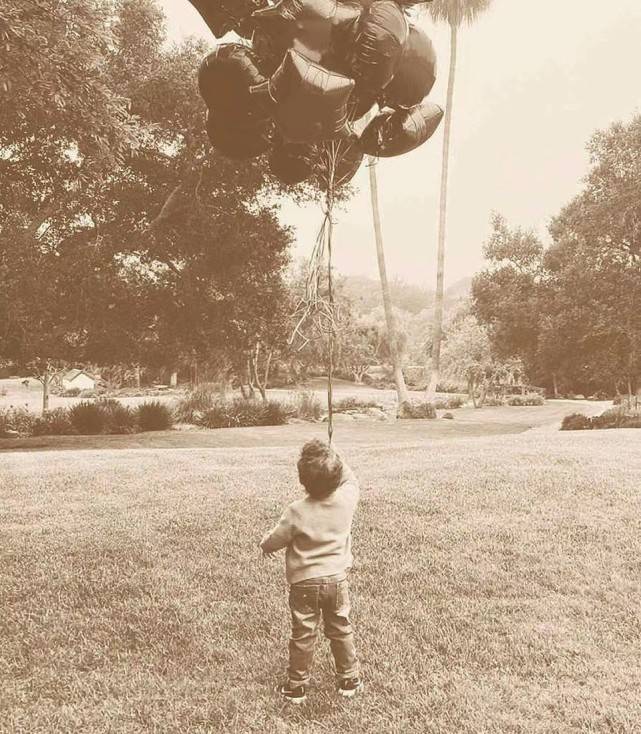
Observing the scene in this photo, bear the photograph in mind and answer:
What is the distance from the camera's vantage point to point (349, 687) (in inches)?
140

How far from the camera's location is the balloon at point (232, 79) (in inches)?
162

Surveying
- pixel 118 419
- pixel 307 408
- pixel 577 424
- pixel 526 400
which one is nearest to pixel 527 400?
pixel 526 400

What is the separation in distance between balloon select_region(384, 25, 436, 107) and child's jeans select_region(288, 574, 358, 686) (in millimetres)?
2838

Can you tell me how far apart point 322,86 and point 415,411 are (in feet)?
67.6

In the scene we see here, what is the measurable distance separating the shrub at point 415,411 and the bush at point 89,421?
10.3m

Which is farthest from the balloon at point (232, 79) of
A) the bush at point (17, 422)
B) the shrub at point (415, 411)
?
the shrub at point (415, 411)

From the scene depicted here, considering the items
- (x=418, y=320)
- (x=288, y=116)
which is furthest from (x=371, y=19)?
(x=418, y=320)

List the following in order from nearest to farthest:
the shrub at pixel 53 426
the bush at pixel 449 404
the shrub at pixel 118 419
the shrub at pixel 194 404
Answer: the shrub at pixel 53 426 → the shrub at pixel 118 419 → the shrub at pixel 194 404 → the bush at pixel 449 404

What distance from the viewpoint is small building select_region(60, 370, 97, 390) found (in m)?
44.0

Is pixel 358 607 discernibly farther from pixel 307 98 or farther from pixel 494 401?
pixel 494 401

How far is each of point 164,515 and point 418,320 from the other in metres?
84.4

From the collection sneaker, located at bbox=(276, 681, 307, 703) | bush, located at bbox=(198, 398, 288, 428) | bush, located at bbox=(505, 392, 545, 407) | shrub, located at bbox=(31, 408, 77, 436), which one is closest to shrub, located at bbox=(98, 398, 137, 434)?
shrub, located at bbox=(31, 408, 77, 436)

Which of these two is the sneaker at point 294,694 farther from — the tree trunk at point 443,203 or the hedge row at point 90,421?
the tree trunk at point 443,203

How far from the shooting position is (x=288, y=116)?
3697mm
